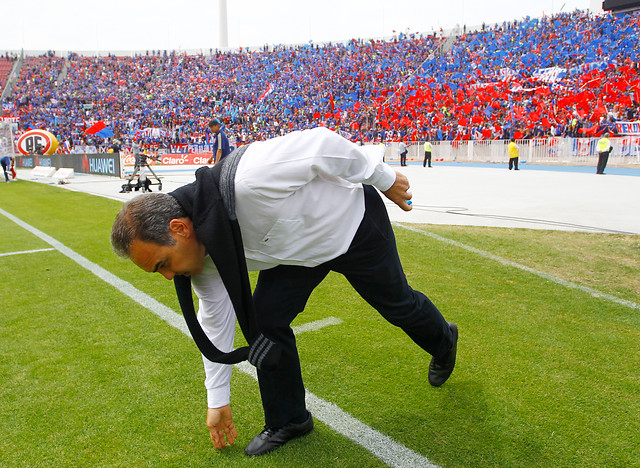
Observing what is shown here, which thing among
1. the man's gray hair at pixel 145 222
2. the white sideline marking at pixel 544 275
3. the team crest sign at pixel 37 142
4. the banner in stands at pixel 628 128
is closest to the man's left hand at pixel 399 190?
the man's gray hair at pixel 145 222

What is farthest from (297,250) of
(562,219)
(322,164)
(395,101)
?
(395,101)

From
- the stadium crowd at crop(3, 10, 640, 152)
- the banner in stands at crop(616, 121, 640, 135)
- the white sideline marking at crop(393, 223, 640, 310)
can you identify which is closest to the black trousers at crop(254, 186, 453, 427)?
the white sideline marking at crop(393, 223, 640, 310)

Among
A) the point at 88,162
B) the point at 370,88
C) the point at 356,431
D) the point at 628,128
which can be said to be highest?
the point at 370,88

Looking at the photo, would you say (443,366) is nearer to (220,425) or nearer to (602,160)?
(220,425)

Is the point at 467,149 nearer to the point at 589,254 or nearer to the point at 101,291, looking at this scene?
the point at 589,254

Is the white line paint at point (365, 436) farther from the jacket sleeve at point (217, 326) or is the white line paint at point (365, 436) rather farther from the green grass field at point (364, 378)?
the jacket sleeve at point (217, 326)

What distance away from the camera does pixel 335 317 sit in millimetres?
3844

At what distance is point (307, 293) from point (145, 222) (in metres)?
0.83

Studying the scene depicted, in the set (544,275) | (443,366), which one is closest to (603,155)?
(544,275)

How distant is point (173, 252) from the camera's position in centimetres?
168

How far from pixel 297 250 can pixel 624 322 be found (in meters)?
2.90

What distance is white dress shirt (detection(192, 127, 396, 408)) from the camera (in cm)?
178

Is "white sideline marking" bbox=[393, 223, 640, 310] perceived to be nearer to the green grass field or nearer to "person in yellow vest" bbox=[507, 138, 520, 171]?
the green grass field

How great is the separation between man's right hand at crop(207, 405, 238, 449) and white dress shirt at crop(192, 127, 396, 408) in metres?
0.04
